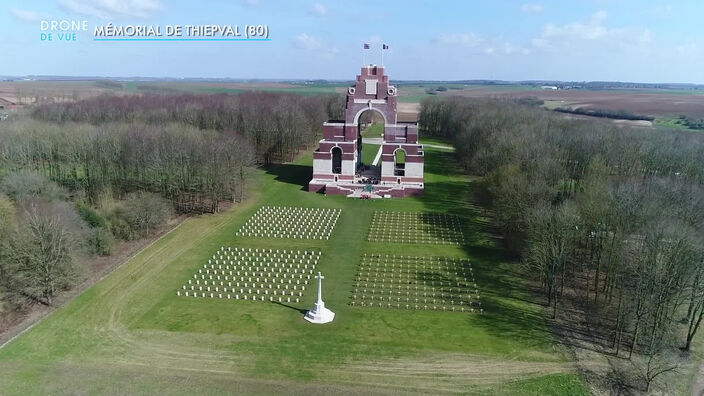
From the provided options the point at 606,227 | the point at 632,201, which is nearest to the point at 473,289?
the point at 606,227

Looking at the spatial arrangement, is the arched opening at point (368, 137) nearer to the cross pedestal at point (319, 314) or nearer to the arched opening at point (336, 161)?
the arched opening at point (336, 161)

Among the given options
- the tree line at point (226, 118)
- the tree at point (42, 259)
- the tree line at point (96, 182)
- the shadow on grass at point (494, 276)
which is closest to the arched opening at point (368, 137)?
the tree line at point (226, 118)

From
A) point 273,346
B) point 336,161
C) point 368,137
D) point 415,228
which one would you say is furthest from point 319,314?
point 368,137

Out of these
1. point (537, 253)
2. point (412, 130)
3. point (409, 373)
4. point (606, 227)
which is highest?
point (412, 130)

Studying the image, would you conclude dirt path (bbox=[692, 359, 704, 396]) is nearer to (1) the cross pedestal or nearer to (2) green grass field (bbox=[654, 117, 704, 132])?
(1) the cross pedestal

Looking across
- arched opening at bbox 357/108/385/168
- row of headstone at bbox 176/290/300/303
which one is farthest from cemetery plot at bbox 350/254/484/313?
arched opening at bbox 357/108/385/168

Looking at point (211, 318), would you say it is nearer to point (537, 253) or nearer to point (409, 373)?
point (409, 373)
